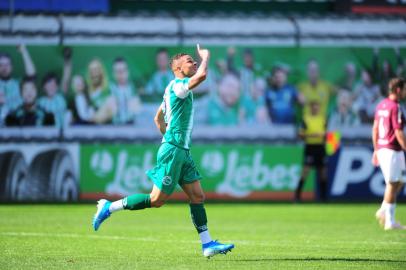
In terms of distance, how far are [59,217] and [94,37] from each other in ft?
25.6

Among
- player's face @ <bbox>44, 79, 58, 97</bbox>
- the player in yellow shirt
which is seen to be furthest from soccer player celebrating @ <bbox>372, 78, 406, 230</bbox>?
player's face @ <bbox>44, 79, 58, 97</bbox>

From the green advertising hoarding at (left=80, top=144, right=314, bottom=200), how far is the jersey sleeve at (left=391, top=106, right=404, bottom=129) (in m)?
10.1

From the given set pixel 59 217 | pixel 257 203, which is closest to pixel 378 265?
pixel 59 217

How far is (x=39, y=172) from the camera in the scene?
25.2 m

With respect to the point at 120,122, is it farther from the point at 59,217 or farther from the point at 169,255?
the point at 169,255

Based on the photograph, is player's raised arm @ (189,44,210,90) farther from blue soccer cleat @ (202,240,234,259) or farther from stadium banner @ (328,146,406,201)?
stadium banner @ (328,146,406,201)

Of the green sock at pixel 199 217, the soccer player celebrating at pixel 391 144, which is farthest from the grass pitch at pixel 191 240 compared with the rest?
the soccer player celebrating at pixel 391 144

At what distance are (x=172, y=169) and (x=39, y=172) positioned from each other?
13901 millimetres

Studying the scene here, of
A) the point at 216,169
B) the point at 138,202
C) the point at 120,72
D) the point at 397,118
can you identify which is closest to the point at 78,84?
the point at 120,72

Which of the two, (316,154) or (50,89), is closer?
(50,89)

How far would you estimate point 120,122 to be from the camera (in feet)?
86.2

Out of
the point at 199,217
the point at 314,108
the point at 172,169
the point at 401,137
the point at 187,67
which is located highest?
the point at 187,67

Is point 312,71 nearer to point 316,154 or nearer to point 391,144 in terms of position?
point 316,154

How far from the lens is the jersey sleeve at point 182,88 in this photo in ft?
38.1
